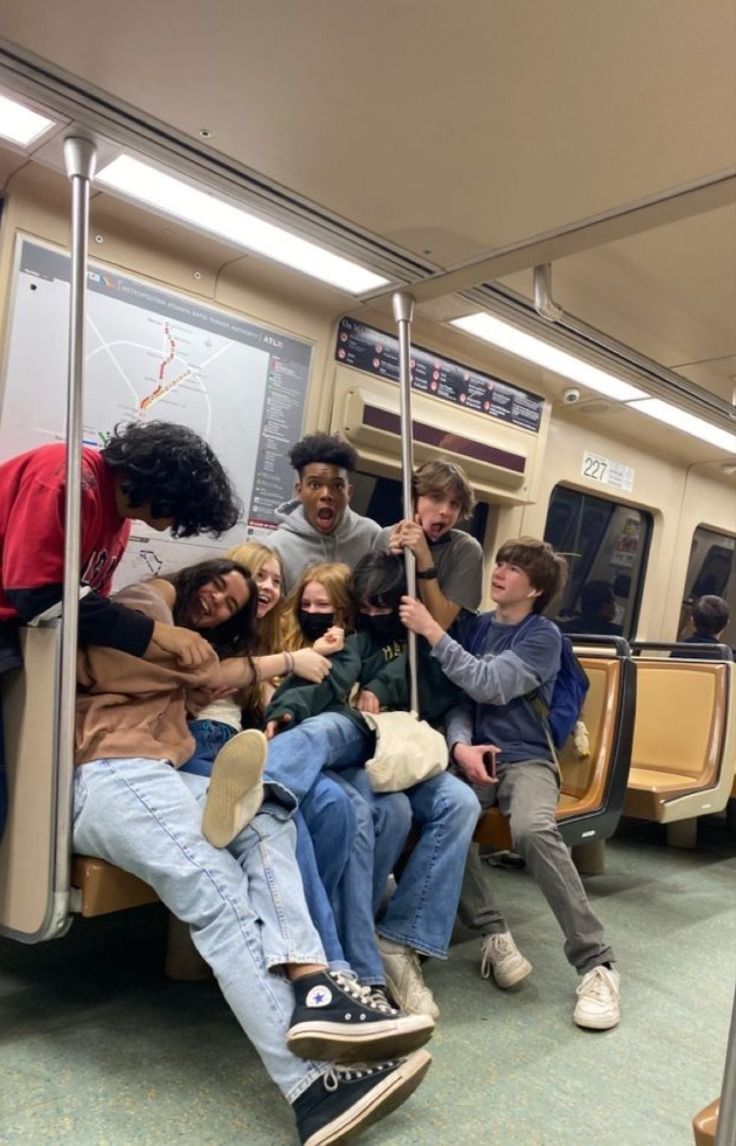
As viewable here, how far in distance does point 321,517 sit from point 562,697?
45.7 inches

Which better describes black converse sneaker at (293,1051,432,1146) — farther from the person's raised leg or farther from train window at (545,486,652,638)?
train window at (545,486,652,638)

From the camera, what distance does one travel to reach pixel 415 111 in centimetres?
214

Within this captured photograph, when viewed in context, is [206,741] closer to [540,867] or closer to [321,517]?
[321,517]

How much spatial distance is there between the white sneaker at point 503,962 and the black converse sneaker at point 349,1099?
0.98 m

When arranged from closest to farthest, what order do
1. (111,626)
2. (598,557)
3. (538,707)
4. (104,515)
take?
(111,626), (104,515), (538,707), (598,557)

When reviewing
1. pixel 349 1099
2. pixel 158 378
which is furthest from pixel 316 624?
pixel 349 1099

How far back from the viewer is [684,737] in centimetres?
452

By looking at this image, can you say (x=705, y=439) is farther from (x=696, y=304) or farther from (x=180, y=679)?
(x=180, y=679)

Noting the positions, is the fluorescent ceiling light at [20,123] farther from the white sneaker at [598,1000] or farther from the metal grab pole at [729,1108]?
Answer: the white sneaker at [598,1000]

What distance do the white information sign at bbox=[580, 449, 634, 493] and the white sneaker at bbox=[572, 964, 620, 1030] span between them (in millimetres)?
3482

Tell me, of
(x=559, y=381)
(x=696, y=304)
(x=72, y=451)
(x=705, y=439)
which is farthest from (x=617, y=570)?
(x=72, y=451)

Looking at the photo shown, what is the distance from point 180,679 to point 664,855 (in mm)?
3857

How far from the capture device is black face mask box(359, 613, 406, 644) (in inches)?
118

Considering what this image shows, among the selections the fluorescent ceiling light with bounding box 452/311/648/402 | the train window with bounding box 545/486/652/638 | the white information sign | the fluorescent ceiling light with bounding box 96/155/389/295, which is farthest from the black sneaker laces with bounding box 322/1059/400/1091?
the white information sign
